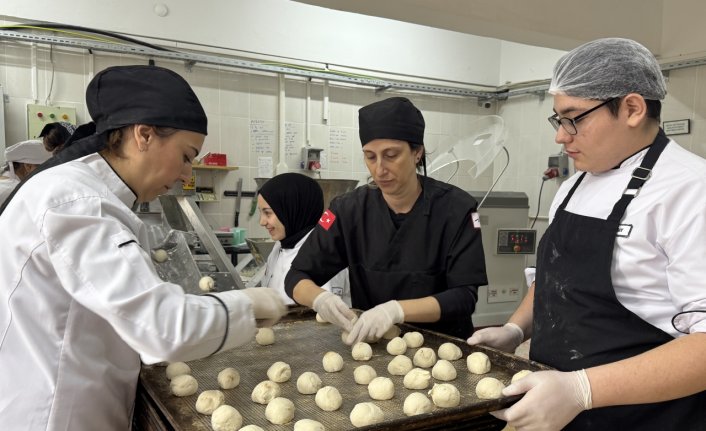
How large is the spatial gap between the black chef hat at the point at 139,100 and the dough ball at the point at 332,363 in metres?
0.85

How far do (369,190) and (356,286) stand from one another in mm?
414

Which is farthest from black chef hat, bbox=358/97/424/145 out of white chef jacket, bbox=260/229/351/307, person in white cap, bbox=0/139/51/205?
person in white cap, bbox=0/139/51/205

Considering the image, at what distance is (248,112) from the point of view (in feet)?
16.4

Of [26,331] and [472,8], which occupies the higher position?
[472,8]

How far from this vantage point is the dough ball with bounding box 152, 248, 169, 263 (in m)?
2.75

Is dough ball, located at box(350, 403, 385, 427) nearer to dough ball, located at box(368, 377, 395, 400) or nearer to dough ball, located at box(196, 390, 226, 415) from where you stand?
dough ball, located at box(368, 377, 395, 400)

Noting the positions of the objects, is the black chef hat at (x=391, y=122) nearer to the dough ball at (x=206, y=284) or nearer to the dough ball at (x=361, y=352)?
the dough ball at (x=361, y=352)

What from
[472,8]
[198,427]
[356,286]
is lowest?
[198,427]

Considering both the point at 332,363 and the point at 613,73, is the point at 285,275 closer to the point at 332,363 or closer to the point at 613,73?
the point at 332,363

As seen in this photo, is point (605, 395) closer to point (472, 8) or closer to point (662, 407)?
point (662, 407)

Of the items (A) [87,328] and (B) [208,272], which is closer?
(A) [87,328]

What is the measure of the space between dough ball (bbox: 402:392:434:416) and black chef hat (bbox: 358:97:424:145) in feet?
3.19

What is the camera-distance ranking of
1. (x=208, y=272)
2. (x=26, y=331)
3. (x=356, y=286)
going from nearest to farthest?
(x=26, y=331)
(x=356, y=286)
(x=208, y=272)

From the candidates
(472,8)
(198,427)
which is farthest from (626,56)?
(472,8)
